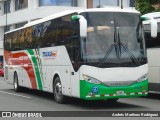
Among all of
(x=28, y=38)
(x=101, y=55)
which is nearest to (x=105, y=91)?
(x=101, y=55)

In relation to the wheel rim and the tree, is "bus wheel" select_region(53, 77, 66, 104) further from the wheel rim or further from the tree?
the tree

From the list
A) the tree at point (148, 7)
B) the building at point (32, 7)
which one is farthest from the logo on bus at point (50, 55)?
the building at point (32, 7)

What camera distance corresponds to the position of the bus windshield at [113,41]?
14609 mm

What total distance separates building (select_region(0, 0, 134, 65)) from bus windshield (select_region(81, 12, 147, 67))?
140 feet

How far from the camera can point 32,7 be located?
5938cm

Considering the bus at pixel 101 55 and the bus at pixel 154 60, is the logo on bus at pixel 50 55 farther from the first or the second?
the bus at pixel 154 60

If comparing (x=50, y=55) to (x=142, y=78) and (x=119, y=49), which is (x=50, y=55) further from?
(x=142, y=78)

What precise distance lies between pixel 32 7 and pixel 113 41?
45.6 metres

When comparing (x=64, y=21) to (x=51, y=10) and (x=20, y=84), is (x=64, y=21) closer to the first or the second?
(x=20, y=84)

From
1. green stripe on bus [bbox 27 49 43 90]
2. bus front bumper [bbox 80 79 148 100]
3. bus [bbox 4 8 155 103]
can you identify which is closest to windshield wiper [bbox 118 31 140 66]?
bus [bbox 4 8 155 103]

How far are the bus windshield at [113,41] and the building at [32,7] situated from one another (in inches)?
1677

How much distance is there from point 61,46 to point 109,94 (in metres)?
3.05

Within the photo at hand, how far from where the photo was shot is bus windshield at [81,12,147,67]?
575 inches

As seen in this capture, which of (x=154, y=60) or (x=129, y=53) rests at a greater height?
(x=129, y=53)
